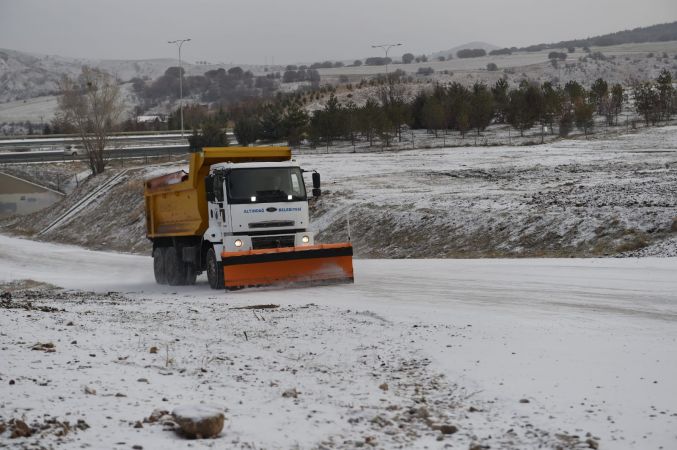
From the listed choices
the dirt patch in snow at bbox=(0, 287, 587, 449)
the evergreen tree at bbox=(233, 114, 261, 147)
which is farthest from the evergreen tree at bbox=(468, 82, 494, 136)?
the dirt patch in snow at bbox=(0, 287, 587, 449)

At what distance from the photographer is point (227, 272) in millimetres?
16844

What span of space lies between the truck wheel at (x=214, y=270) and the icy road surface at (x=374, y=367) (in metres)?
2.50

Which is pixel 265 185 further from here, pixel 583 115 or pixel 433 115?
pixel 433 115

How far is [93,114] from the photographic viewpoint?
64.0 meters

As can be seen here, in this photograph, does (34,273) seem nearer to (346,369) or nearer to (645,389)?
(346,369)

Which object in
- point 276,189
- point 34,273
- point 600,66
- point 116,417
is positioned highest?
point 600,66

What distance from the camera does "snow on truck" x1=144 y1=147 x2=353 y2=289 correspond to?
17.0 meters

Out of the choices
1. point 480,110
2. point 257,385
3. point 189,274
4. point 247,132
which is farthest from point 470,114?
point 257,385

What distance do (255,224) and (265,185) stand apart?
886 mm

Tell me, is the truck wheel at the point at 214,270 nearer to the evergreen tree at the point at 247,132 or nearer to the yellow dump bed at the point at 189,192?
the yellow dump bed at the point at 189,192

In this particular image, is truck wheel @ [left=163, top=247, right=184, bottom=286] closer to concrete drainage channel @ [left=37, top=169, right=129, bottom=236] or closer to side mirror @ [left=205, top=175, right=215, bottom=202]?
side mirror @ [left=205, top=175, right=215, bottom=202]

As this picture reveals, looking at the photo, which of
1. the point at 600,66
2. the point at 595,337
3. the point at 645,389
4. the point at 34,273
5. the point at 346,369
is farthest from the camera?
the point at 600,66

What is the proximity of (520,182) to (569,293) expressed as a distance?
20.4 meters

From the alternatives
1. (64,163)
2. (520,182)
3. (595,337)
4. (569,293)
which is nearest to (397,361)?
(595,337)
